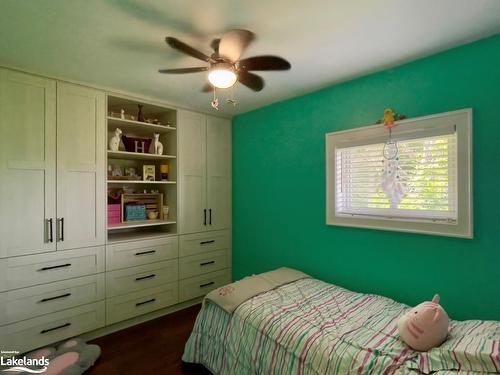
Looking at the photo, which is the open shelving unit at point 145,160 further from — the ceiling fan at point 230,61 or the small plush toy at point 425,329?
the small plush toy at point 425,329

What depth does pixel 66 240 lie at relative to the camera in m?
2.30

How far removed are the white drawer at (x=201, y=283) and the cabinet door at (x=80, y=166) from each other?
110 centimetres

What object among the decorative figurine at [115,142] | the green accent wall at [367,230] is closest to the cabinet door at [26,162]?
the decorative figurine at [115,142]

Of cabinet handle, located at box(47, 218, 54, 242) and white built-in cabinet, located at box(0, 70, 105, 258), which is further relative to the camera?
cabinet handle, located at box(47, 218, 54, 242)

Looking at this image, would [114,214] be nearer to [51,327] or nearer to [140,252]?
[140,252]

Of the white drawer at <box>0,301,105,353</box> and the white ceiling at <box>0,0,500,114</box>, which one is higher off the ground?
the white ceiling at <box>0,0,500,114</box>

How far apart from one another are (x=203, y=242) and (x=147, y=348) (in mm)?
1253

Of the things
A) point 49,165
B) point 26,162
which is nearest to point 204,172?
point 49,165

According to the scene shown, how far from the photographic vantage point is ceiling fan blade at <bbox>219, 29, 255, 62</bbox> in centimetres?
144

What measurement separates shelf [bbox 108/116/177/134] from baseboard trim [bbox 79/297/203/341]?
2091 mm

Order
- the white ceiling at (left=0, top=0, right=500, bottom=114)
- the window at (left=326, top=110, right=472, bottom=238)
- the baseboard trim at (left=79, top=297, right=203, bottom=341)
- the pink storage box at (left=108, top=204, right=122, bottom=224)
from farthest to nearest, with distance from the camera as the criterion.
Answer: the pink storage box at (left=108, top=204, right=122, bottom=224), the baseboard trim at (left=79, top=297, right=203, bottom=341), the window at (left=326, top=110, right=472, bottom=238), the white ceiling at (left=0, top=0, right=500, bottom=114)

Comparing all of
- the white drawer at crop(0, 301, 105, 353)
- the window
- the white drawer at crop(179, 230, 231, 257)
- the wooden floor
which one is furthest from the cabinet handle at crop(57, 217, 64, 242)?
the window

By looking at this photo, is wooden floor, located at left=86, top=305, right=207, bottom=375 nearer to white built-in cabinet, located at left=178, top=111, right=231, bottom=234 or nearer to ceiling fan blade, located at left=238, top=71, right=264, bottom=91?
white built-in cabinet, located at left=178, top=111, right=231, bottom=234

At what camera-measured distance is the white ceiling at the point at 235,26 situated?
55.0 inches
